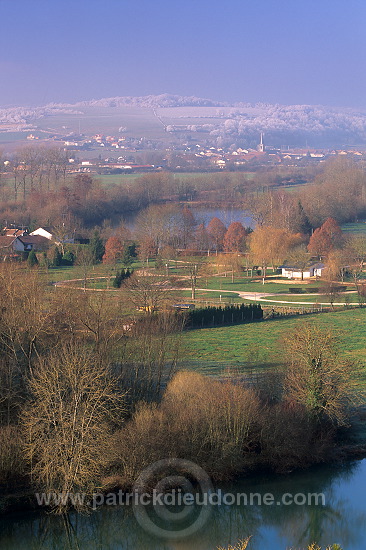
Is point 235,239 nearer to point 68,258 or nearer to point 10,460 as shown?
point 68,258

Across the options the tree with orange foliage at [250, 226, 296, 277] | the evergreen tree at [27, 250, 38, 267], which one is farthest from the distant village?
the evergreen tree at [27, 250, 38, 267]

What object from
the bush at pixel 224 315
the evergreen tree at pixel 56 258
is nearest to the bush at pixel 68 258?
the evergreen tree at pixel 56 258

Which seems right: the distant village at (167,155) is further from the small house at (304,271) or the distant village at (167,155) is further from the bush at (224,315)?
the bush at (224,315)

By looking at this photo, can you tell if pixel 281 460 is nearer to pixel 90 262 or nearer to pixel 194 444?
pixel 194 444

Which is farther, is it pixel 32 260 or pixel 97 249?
pixel 97 249

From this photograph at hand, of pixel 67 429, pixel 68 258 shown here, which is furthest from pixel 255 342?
pixel 68 258

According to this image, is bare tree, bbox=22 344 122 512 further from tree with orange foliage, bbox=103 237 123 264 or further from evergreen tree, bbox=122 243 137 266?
tree with orange foliage, bbox=103 237 123 264
